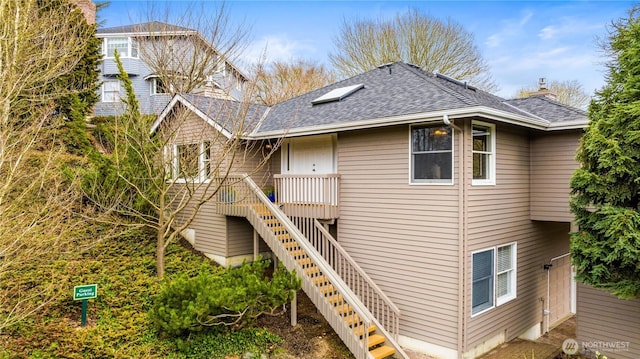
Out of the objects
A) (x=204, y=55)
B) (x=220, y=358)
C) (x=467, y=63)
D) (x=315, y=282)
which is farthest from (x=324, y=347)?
(x=467, y=63)

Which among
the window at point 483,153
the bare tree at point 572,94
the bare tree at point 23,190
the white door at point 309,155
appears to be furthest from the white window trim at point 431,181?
the bare tree at point 572,94

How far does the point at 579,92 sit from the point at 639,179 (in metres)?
22.4

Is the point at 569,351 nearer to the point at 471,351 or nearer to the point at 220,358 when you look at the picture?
the point at 471,351

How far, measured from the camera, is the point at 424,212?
26.8ft

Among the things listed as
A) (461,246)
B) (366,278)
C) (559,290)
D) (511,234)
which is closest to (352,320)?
(366,278)

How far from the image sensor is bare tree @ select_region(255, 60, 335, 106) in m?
26.4

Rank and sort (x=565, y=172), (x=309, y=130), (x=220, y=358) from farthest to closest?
(x=309, y=130)
(x=565, y=172)
(x=220, y=358)

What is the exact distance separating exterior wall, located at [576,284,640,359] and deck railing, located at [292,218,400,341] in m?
4.00

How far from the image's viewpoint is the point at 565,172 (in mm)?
9039

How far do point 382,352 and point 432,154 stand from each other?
161 inches

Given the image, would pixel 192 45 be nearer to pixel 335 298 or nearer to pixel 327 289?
pixel 327 289

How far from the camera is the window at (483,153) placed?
26.4ft

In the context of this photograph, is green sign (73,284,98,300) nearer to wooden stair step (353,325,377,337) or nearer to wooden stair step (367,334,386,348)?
wooden stair step (353,325,377,337)

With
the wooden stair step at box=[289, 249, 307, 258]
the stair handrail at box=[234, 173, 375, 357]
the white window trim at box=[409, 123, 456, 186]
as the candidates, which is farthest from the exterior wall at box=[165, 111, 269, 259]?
the white window trim at box=[409, 123, 456, 186]
